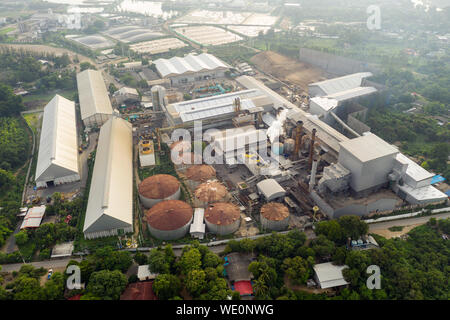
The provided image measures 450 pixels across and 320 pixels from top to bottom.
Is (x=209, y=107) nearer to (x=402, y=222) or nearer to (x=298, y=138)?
(x=298, y=138)

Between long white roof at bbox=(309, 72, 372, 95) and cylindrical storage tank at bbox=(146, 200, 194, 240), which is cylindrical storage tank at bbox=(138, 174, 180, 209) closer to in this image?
cylindrical storage tank at bbox=(146, 200, 194, 240)

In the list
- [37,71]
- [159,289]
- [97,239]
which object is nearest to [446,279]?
[159,289]

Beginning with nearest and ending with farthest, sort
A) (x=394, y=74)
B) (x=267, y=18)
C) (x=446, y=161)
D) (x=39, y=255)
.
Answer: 1. (x=39, y=255)
2. (x=446, y=161)
3. (x=394, y=74)
4. (x=267, y=18)

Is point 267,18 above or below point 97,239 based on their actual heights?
above

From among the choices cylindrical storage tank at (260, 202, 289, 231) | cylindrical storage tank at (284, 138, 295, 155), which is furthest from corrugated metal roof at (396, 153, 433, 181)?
cylindrical storage tank at (260, 202, 289, 231)

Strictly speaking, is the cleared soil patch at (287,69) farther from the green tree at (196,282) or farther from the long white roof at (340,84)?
the green tree at (196,282)

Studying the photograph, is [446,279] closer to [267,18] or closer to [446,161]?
[446,161]

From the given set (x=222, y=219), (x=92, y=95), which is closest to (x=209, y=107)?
(x=92, y=95)
